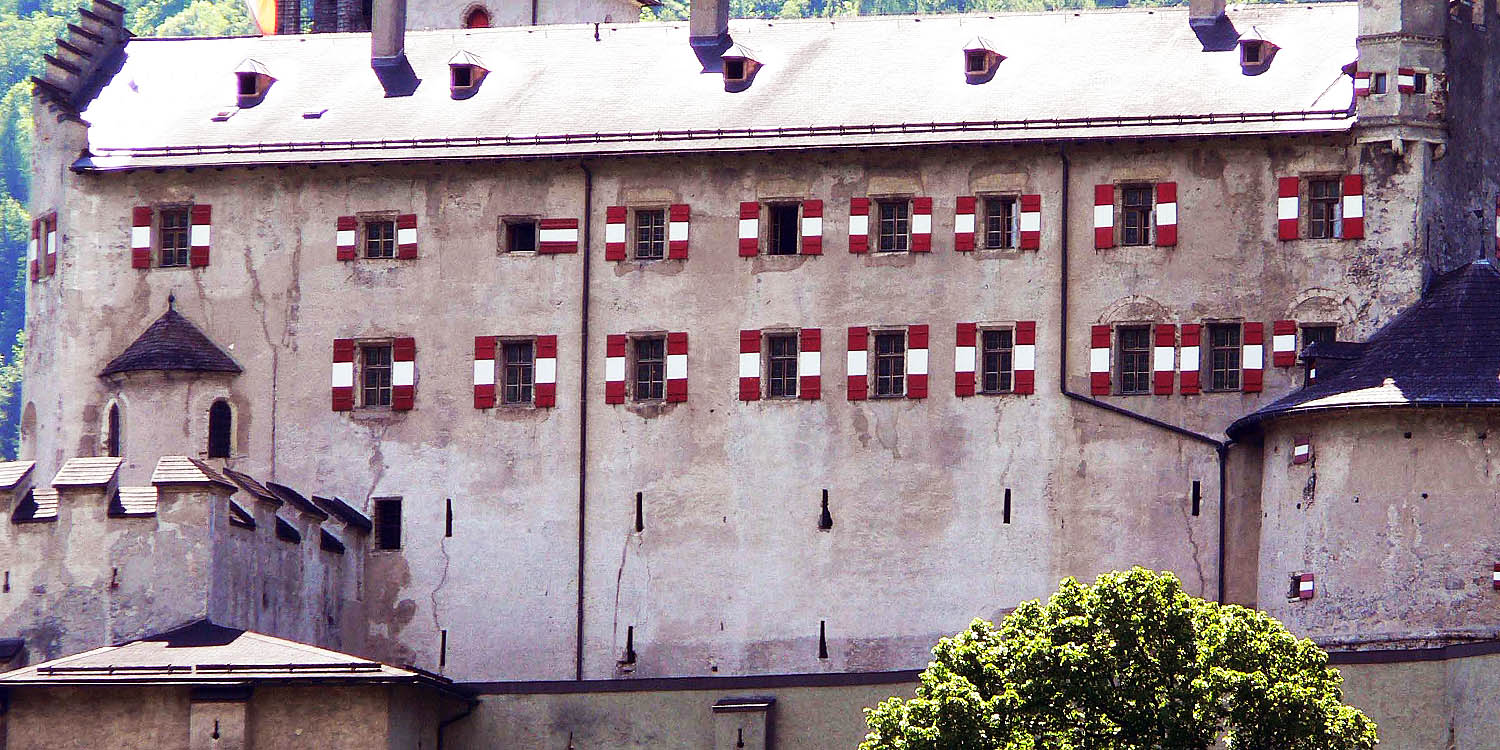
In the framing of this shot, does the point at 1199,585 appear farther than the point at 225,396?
No

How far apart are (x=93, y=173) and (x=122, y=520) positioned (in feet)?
29.2

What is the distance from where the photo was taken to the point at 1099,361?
56.9 m

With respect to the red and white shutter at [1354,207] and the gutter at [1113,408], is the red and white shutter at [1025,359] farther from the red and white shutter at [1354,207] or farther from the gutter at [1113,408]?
the red and white shutter at [1354,207]

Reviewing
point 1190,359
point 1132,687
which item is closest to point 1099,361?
point 1190,359

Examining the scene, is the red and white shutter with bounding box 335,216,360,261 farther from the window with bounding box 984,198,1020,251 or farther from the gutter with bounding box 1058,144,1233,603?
the gutter with bounding box 1058,144,1233,603

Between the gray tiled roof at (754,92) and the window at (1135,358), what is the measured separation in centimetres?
316

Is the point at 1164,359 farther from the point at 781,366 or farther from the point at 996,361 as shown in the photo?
the point at 781,366

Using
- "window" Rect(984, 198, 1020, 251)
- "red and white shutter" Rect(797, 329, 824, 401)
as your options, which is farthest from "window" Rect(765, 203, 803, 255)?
"window" Rect(984, 198, 1020, 251)

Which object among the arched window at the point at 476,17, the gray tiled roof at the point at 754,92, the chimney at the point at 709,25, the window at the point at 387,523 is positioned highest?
the arched window at the point at 476,17

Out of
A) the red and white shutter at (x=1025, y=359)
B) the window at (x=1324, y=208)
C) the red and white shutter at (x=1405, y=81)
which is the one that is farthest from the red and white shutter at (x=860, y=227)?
the red and white shutter at (x=1405, y=81)

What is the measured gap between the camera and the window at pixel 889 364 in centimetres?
5762

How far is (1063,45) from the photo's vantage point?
60.5 meters

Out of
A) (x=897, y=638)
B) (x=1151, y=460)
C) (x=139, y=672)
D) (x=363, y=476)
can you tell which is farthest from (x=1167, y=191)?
(x=139, y=672)

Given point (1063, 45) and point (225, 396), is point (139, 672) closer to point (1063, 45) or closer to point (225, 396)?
point (225, 396)
